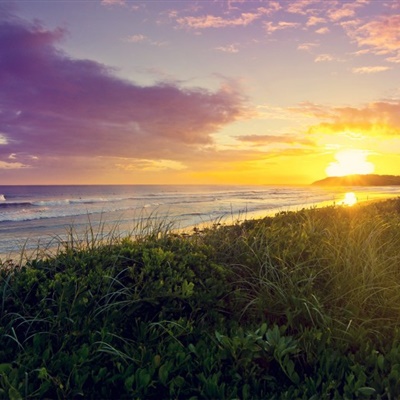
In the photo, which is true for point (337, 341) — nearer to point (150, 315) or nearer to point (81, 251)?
point (150, 315)

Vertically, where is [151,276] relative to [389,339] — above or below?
above

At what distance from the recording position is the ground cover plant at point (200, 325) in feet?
9.61

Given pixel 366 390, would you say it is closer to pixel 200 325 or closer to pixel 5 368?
pixel 200 325

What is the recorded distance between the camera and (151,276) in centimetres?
470

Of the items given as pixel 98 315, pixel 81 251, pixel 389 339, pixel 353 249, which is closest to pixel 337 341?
pixel 389 339

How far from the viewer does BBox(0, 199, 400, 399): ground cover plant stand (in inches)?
115

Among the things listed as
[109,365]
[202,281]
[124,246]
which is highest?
[124,246]

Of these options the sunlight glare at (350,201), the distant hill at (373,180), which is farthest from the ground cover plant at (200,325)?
the distant hill at (373,180)

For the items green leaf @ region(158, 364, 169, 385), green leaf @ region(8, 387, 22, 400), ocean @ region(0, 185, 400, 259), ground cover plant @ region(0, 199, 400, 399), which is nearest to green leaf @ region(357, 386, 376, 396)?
ground cover plant @ region(0, 199, 400, 399)

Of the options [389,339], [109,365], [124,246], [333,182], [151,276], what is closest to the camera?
[109,365]

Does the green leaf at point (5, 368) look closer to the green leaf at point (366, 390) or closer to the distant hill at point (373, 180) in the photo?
the green leaf at point (366, 390)

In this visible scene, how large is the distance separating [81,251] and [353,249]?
3.85 metres

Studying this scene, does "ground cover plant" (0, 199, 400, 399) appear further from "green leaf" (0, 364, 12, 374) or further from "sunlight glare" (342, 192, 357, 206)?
"sunlight glare" (342, 192, 357, 206)

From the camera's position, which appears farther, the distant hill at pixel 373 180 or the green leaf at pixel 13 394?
the distant hill at pixel 373 180
